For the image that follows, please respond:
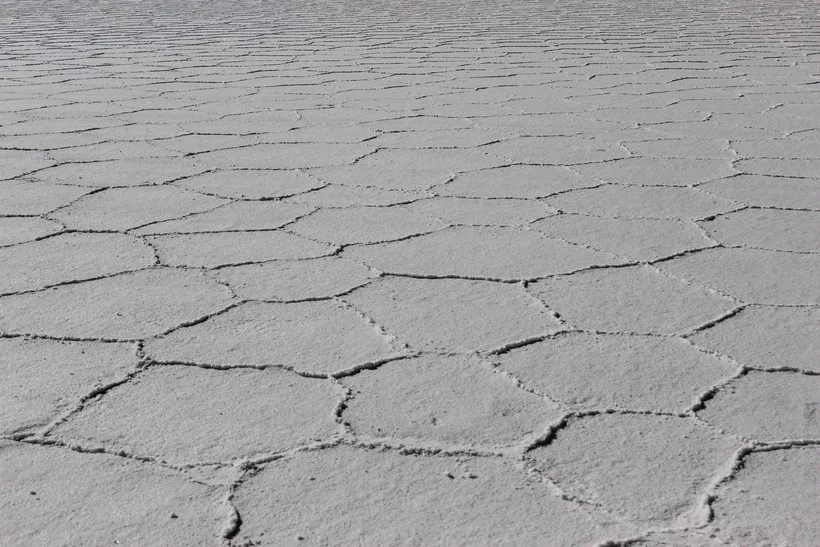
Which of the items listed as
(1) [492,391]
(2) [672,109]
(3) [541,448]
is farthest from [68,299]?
(2) [672,109]

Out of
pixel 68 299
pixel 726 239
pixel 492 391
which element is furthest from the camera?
pixel 726 239

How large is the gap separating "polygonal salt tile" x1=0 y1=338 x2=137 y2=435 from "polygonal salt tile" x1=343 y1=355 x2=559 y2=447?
33cm

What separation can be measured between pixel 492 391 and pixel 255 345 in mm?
359

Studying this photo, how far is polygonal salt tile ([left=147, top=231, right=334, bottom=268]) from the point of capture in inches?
75.5

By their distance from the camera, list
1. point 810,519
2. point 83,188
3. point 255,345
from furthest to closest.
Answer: point 83,188, point 255,345, point 810,519

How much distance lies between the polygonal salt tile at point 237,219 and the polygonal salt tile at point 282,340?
0.47 meters

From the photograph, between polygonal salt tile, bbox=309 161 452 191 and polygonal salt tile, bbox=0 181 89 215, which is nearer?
polygonal salt tile, bbox=0 181 89 215

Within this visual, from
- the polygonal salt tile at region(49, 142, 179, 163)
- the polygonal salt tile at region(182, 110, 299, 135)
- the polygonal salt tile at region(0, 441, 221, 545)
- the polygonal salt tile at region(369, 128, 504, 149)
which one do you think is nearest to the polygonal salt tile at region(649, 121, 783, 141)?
the polygonal salt tile at region(369, 128, 504, 149)

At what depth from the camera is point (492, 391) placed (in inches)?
54.1

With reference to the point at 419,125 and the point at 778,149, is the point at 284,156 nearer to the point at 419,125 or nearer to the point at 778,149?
the point at 419,125

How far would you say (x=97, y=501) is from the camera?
3.63 ft

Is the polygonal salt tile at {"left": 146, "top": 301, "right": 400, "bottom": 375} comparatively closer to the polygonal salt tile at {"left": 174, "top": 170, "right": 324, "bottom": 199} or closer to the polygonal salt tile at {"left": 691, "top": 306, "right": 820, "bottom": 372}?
the polygonal salt tile at {"left": 691, "top": 306, "right": 820, "bottom": 372}

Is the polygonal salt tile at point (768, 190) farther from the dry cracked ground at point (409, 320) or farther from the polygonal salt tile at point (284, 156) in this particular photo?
the polygonal salt tile at point (284, 156)

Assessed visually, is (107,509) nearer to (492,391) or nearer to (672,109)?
(492,391)
